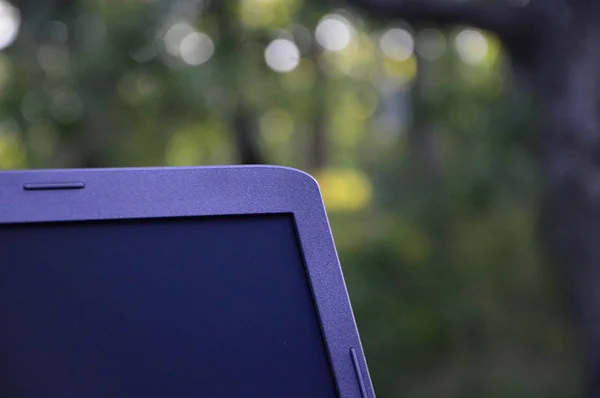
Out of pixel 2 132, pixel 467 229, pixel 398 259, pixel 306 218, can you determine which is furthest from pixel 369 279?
pixel 306 218

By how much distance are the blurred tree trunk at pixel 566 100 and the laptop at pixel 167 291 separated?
3450 mm

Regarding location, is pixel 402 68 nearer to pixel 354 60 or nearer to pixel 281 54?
pixel 281 54

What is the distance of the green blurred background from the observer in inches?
207

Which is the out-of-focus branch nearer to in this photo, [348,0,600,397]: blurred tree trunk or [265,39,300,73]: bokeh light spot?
[348,0,600,397]: blurred tree trunk

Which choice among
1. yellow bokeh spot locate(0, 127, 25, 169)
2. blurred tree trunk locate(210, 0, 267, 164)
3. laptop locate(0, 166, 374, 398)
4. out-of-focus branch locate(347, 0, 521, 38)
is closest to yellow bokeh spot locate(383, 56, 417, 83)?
blurred tree trunk locate(210, 0, 267, 164)

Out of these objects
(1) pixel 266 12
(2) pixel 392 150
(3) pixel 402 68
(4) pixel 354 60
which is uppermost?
(4) pixel 354 60

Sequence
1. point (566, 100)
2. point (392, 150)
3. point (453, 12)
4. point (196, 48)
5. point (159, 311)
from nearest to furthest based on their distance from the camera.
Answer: point (159, 311)
point (566, 100)
point (453, 12)
point (196, 48)
point (392, 150)

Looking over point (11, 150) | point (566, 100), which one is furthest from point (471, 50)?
point (11, 150)

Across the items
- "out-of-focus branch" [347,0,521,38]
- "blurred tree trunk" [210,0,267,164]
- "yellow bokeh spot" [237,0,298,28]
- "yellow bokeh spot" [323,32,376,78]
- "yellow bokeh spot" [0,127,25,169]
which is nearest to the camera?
"out-of-focus branch" [347,0,521,38]

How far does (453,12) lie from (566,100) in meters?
0.70

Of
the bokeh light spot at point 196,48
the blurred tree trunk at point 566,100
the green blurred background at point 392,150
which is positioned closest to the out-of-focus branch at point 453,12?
the blurred tree trunk at point 566,100

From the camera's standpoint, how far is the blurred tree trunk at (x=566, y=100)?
4.01 m

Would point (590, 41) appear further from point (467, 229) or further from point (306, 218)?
point (306, 218)

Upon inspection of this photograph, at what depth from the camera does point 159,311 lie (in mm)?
791
